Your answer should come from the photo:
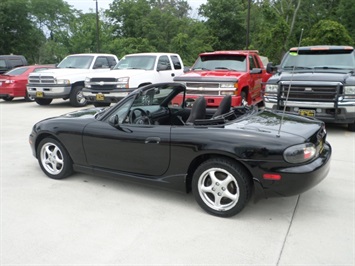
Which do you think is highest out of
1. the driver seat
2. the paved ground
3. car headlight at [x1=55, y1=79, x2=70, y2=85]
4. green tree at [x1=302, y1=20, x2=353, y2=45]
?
green tree at [x1=302, y1=20, x2=353, y2=45]

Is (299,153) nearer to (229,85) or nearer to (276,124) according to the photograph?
(276,124)

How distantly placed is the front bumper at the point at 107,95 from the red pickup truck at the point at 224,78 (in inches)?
88.4

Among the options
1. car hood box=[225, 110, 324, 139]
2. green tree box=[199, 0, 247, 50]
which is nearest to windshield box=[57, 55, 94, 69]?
car hood box=[225, 110, 324, 139]

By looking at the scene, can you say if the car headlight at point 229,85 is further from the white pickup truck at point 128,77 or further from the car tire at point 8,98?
the car tire at point 8,98

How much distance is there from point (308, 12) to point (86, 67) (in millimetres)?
34536

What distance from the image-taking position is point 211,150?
3445 mm

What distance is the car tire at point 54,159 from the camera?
15.1 ft

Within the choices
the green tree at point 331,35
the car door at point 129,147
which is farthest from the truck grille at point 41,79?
the green tree at point 331,35

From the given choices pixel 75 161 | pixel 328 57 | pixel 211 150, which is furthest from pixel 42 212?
pixel 328 57

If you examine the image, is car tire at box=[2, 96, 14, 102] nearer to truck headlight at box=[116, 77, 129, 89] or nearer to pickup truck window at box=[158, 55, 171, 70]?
truck headlight at box=[116, 77, 129, 89]

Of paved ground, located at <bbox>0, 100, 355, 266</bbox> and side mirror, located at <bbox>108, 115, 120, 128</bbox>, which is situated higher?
side mirror, located at <bbox>108, 115, 120, 128</bbox>

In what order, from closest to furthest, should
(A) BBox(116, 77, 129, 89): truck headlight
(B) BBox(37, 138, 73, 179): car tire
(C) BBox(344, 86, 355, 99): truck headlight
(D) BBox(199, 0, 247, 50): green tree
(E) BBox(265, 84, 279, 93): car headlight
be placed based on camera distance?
(B) BBox(37, 138, 73, 179): car tire < (C) BBox(344, 86, 355, 99): truck headlight < (E) BBox(265, 84, 279, 93): car headlight < (A) BBox(116, 77, 129, 89): truck headlight < (D) BBox(199, 0, 247, 50): green tree

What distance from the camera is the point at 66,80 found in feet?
40.4

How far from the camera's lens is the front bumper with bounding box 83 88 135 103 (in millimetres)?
10500
